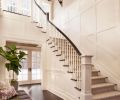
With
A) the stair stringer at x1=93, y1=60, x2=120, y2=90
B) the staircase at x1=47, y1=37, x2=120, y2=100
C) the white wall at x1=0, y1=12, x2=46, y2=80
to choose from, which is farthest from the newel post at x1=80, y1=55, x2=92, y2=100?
the white wall at x1=0, y1=12, x2=46, y2=80

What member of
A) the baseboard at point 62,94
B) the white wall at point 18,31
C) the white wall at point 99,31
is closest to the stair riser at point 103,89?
the white wall at point 99,31

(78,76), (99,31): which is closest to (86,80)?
(78,76)

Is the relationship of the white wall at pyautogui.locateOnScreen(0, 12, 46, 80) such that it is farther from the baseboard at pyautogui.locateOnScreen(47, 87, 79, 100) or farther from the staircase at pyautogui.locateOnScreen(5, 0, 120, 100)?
the baseboard at pyautogui.locateOnScreen(47, 87, 79, 100)

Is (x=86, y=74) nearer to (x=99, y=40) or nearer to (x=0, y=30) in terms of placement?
(x=99, y=40)

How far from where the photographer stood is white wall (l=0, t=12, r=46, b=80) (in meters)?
5.70

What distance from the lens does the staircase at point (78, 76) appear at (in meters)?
3.86

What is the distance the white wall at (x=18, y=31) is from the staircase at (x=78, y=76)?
1114mm

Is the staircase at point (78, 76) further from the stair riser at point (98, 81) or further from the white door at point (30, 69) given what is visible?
the white door at point (30, 69)

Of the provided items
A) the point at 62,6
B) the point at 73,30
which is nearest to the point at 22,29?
the point at 73,30

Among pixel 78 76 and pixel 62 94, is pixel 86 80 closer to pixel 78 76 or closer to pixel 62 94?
pixel 78 76

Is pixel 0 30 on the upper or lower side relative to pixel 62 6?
lower

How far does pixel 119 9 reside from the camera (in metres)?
4.19

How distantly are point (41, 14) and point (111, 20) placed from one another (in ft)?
10.3

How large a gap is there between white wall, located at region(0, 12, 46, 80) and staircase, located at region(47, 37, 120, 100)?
111cm
